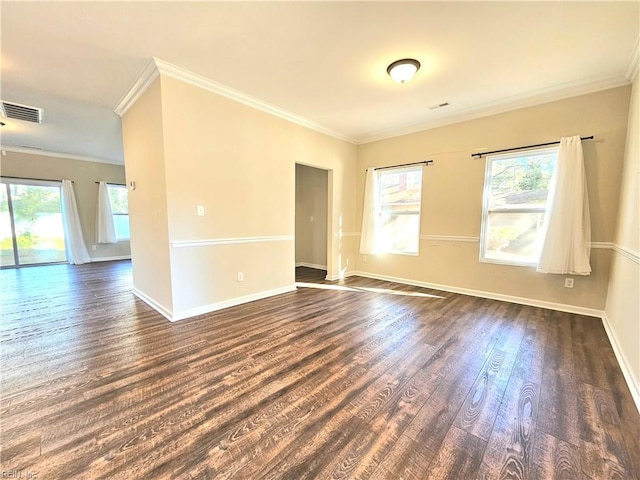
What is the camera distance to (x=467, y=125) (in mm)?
3883

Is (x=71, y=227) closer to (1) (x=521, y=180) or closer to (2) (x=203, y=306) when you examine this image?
(2) (x=203, y=306)

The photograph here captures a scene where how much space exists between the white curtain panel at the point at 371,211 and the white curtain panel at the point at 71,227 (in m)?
7.07

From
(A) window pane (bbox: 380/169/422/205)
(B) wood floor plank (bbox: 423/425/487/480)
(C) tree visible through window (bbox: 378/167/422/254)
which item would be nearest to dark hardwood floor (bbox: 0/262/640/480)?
(B) wood floor plank (bbox: 423/425/487/480)

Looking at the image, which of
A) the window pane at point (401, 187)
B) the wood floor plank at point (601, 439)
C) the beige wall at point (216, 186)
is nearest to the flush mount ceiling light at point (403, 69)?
the beige wall at point (216, 186)

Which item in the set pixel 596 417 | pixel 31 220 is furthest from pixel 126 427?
pixel 31 220

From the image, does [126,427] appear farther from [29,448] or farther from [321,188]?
[321,188]

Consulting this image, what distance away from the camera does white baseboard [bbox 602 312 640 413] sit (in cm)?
169

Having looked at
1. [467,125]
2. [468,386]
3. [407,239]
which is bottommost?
[468,386]

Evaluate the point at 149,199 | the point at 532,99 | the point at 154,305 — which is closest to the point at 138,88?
the point at 149,199

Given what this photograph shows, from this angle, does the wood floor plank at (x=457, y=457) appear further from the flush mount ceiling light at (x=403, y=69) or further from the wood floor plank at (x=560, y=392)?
the flush mount ceiling light at (x=403, y=69)

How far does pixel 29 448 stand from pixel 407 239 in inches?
185

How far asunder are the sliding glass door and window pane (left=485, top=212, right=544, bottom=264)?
367 inches

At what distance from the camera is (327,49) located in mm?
2387

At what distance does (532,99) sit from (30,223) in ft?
32.4
